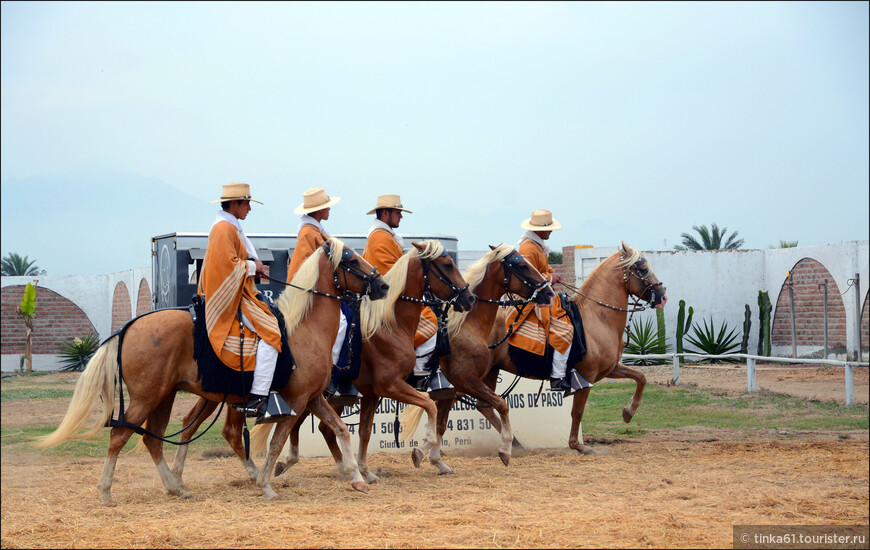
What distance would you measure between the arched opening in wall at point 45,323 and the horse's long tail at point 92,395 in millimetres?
18286

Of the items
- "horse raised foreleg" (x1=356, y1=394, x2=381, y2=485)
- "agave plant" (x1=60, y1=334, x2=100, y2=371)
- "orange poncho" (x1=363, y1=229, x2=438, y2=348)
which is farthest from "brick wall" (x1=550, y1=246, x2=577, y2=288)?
"horse raised foreleg" (x1=356, y1=394, x2=381, y2=485)

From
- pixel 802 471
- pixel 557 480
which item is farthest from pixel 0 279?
pixel 802 471

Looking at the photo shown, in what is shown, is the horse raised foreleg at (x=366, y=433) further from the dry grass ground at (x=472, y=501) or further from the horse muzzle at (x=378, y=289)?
the horse muzzle at (x=378, y=289)

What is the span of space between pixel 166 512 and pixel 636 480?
4024 millimetres

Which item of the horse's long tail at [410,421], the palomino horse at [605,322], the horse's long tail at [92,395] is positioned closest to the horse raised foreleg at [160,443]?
the horse's long tail at [92,395]

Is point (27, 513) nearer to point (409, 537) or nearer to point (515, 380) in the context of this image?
point (409, 537)

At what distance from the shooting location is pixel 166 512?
6508mm

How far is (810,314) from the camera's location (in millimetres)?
19516

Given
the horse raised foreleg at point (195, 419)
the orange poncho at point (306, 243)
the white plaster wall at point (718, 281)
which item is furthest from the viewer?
the white plaster wall at point (718, 281)

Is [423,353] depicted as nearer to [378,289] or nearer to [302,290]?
[378,289]

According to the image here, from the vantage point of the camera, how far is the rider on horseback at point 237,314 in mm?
→ 6805

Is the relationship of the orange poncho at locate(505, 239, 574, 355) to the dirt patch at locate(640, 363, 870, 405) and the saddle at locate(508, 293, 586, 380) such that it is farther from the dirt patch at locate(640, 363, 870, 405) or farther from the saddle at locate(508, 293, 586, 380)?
the dirt patch at locate(640, 363, 870, 405)

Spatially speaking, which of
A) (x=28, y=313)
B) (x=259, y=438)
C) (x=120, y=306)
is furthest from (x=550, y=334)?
(x=120, y=306)

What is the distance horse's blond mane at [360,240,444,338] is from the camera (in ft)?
25.9
